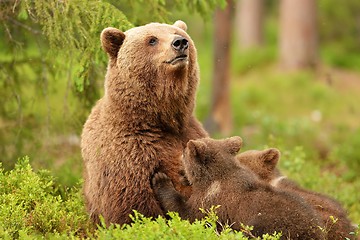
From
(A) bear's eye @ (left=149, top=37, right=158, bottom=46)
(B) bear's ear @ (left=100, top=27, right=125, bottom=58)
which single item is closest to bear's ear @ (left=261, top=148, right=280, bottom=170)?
(A) bear's eye @ (left=149, top=37, right=158, bottom=46)

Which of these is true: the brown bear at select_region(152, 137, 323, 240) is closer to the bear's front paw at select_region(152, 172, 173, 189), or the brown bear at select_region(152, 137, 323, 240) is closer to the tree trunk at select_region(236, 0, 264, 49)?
the bear's front paw at select_region(152, 172, 173, 189)

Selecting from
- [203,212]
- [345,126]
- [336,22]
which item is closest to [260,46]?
[336,22]

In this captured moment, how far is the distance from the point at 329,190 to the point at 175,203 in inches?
160

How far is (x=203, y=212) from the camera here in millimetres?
6473

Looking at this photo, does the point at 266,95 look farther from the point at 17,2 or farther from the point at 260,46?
the point at 17,2

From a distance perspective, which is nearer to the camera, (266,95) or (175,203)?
(175,203)

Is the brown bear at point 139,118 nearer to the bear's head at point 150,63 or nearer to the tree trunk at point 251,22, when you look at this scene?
the bear's head at point 150,63

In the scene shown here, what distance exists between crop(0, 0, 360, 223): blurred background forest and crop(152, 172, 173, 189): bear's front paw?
1730mm

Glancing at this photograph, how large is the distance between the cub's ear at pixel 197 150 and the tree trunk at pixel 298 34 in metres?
14.9

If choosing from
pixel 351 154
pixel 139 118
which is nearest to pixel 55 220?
pixel 139 118

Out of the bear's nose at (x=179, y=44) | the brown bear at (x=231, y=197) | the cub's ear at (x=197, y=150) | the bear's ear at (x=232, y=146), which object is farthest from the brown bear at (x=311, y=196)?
the bear's nose at (x=179, y=44)

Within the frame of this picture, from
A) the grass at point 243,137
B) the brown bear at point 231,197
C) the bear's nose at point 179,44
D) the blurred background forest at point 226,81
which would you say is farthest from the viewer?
the blurred background forest at point 226,81

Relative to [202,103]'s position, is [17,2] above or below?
above

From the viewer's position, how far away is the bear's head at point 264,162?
25.3 feet
